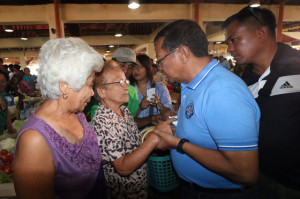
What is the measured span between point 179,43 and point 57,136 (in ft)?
3.49

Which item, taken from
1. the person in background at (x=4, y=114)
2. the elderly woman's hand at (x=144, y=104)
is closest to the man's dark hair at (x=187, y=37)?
the elderly woman's hand at (x=144, y=104)

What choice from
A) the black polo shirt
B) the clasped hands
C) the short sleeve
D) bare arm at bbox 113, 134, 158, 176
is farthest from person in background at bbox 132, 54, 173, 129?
the short sleeve

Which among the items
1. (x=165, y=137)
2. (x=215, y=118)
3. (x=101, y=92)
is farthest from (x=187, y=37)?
(x=101, y=92)

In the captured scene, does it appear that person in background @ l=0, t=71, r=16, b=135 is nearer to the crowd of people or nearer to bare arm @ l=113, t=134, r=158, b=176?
the crowd of people

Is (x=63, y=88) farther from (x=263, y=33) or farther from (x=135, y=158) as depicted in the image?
(x=263, y=33)

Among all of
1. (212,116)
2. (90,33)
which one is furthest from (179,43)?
(90,33)

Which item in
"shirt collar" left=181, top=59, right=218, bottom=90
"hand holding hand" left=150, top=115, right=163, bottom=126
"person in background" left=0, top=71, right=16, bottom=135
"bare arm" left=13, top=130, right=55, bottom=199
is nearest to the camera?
"bare arm" left=13, top=130, right=55, bottom=199

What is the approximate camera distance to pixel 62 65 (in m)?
1.21

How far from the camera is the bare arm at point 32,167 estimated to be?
108 centimetres

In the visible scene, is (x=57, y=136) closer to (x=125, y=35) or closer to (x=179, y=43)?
(x=179, y=43)

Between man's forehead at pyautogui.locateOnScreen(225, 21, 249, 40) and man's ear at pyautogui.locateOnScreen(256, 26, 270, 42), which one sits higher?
man's forehead at pyautogui.locateOnScreen(225, 21, 249, 40)

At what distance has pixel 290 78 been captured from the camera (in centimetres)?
157

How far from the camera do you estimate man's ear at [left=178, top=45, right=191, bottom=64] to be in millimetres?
1356

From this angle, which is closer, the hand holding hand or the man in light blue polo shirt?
the man in light blue polo shirt
